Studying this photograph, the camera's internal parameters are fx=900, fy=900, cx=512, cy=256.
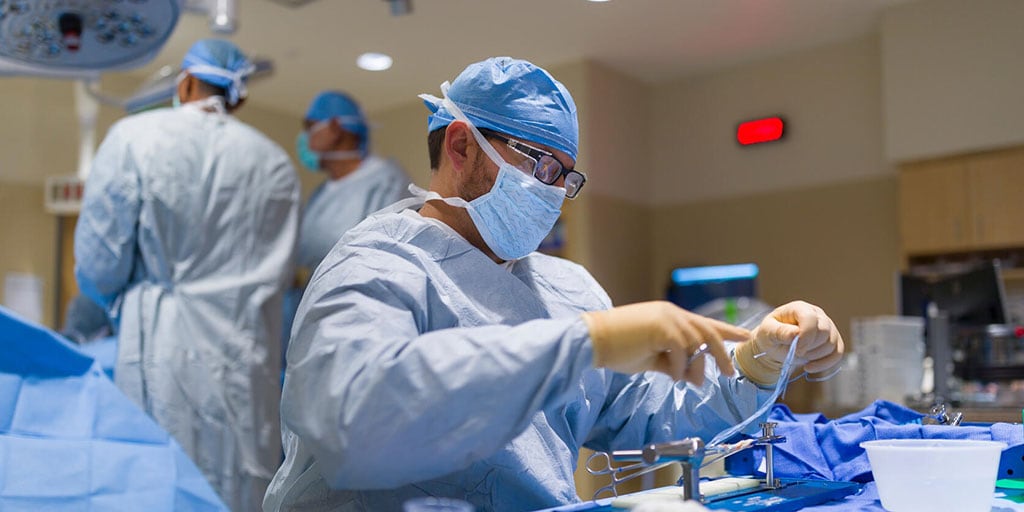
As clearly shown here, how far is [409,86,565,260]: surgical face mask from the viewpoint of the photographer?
1518 millimetres

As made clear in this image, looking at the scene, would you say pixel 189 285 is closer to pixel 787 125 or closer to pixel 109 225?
pixel 109 225

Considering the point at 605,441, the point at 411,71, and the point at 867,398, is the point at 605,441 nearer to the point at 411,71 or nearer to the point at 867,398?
the point at 867,398

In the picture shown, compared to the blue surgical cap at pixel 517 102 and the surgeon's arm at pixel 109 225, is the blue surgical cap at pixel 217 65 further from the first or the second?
the blue surgical cap at pixel 517 102

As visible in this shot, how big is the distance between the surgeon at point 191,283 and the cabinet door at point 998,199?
350 cm

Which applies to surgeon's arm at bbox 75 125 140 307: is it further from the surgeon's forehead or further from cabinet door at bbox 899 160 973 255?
cabinet door at bbox 899 160 973 255

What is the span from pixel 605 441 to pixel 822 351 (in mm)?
454

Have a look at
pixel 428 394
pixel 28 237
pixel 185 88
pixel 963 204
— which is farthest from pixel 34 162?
pixel 963 204

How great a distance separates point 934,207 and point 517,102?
3876 millimetres

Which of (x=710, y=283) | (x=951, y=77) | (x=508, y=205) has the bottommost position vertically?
(x=710, y=283)

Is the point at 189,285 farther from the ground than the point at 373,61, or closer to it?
closer to it

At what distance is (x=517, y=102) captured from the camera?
1.48 metres

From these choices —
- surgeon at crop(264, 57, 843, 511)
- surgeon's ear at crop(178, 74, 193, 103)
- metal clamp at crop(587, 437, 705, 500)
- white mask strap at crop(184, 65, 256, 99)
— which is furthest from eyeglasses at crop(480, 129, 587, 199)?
surgeon's ear at crop(178, 74, 193, 103)

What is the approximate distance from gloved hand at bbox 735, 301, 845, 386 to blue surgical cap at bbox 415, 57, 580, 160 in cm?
45

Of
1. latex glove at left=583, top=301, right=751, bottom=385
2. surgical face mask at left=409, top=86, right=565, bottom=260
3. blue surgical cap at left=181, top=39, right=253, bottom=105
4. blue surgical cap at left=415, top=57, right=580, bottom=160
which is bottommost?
latex glove at left=583, top=301, right=751, bottom=385
